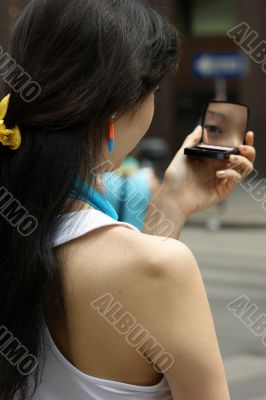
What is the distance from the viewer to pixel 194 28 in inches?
933

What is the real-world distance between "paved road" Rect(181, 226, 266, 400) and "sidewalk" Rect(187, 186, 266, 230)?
38 cm

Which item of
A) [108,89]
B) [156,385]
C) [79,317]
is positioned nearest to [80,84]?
[108,89]

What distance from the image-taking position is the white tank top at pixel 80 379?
130cm

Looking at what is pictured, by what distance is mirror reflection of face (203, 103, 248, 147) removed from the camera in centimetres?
197

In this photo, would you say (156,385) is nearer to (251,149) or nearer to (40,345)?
(40,345)

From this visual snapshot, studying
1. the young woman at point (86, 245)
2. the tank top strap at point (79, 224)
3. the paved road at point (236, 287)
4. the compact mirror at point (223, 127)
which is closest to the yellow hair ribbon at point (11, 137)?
the young woman at point (86, 245)

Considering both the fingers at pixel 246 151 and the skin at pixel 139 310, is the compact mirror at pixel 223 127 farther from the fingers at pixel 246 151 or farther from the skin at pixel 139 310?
the skin at pixel 139 310

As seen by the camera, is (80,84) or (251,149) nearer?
(80,84)

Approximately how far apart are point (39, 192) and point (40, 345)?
250mm

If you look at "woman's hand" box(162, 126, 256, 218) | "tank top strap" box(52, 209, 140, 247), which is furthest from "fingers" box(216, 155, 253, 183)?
"tank top strap" box(52, 209, 140, 247)

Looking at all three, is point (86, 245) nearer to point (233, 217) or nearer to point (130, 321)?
point (130, 321)

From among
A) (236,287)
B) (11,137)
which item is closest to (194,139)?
(11,137)

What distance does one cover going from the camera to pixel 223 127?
199cm

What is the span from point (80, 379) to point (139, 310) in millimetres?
162
